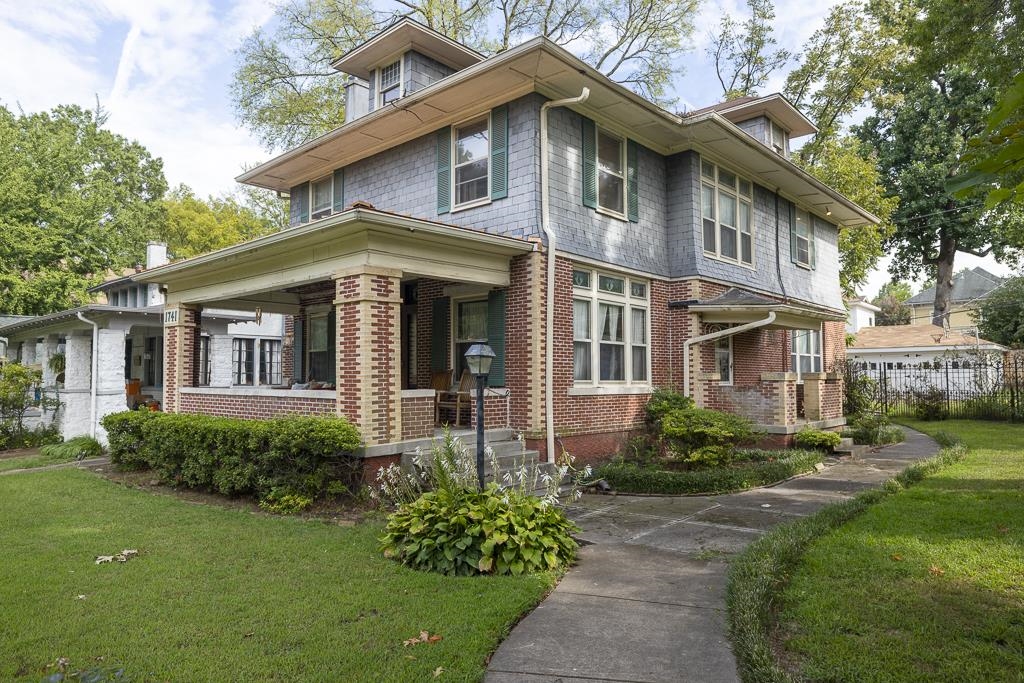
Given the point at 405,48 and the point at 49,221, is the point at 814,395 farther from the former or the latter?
the point at 49,221

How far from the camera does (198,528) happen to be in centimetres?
699

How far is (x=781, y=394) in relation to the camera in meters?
12.3

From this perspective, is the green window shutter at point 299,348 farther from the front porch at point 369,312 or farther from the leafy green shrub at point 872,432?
the leafy green shrub at point 872,432

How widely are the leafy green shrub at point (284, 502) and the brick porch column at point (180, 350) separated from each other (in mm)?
4996

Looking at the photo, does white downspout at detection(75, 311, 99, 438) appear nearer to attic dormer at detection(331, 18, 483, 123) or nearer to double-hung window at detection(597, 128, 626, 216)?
attic dormer at detection(331, 18, 483, 123)

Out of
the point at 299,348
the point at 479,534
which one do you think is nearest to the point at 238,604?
the point at 479,534

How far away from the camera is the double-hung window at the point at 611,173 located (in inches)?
437

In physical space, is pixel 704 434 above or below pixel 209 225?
below

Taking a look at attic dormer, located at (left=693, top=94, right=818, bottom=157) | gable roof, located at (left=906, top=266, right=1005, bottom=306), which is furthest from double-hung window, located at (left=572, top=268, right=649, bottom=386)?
gable roof, located at (left=906, top=266, right=1005, bottom=306)

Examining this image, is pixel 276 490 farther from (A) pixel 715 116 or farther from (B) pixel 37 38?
(B) pixel 37 38

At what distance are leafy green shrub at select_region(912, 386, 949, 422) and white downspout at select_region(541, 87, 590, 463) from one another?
16.4 m

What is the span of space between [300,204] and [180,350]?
4.43 metres

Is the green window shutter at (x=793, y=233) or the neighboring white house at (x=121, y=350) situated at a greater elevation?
the green window shutter at (x=793, y=233)

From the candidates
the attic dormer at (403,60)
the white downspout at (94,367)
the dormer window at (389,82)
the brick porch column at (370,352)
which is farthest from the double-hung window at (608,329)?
the white downspout at (94,367)
